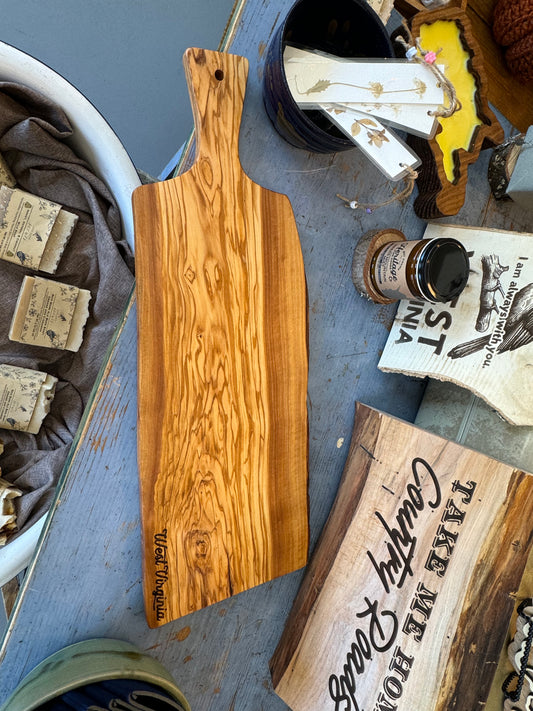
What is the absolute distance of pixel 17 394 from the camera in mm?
1002

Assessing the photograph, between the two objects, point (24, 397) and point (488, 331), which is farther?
point (24, 397)

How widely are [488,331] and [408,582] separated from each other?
395mm

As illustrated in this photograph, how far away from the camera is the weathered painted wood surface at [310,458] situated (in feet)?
2.49

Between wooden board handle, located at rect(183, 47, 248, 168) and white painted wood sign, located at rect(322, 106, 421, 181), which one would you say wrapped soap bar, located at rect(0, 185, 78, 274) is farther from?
white painted wood sign, located at rect(322, 106, 421, 181)

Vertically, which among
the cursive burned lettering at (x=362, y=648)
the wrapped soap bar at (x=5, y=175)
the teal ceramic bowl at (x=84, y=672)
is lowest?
the teal ceramic bowl at (x=84, y=672)

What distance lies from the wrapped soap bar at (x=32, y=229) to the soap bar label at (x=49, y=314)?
0.05 m

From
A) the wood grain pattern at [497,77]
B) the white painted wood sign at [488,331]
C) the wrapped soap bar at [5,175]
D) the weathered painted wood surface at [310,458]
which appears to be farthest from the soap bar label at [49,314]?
the wood grain pattern at [497,77]

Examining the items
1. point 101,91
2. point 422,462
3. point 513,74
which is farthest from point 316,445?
point 101,91

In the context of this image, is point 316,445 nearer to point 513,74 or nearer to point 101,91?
point 513,74

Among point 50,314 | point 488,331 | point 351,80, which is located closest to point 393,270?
point 488,331

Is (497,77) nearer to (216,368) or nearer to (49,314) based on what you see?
(216,368)

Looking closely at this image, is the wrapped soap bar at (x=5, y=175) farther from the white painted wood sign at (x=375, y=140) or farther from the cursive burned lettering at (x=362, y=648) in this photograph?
the cursive burned lettering at (x=362, y=648)

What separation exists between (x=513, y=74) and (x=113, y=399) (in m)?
0.99

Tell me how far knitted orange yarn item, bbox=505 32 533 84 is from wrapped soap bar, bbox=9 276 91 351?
0.95m
